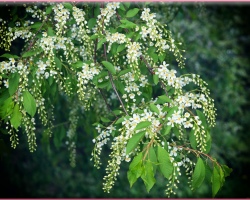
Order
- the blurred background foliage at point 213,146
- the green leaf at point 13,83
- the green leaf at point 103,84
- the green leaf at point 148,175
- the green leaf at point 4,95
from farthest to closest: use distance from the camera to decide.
A: the blurred background foliage at point 213,146 < the green leaf at point 103,84 < the green leaf at point 4,95 < the green leaf at point 13,83 < the green leaf at point 148,175

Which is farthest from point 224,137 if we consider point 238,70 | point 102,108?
point 102,108

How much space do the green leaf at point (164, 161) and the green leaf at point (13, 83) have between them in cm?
82

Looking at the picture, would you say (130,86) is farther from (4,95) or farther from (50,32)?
(4,95)

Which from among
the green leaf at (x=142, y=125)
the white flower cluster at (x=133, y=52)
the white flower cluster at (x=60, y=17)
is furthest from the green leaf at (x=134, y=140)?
the white flower cluster at (x=60, y=17)

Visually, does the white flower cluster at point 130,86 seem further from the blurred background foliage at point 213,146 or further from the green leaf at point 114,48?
the blurred background foliage at point 213,146

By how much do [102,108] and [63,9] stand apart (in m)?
0.95

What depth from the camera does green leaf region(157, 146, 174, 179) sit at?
2.03m

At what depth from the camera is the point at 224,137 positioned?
6.20 m

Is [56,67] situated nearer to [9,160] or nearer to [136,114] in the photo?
[136,114]

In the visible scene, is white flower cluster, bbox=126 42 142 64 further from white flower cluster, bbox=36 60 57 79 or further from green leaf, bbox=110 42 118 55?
white flower cluster, bbox=36 60 57 79

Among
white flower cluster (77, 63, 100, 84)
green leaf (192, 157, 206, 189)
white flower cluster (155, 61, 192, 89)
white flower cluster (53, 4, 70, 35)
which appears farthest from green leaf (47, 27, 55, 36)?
green leaf (192, 157, 206, 189)

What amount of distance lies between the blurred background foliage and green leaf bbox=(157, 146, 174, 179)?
123 inches

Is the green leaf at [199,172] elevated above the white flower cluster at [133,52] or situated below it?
below

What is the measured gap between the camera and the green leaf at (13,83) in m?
2.27
